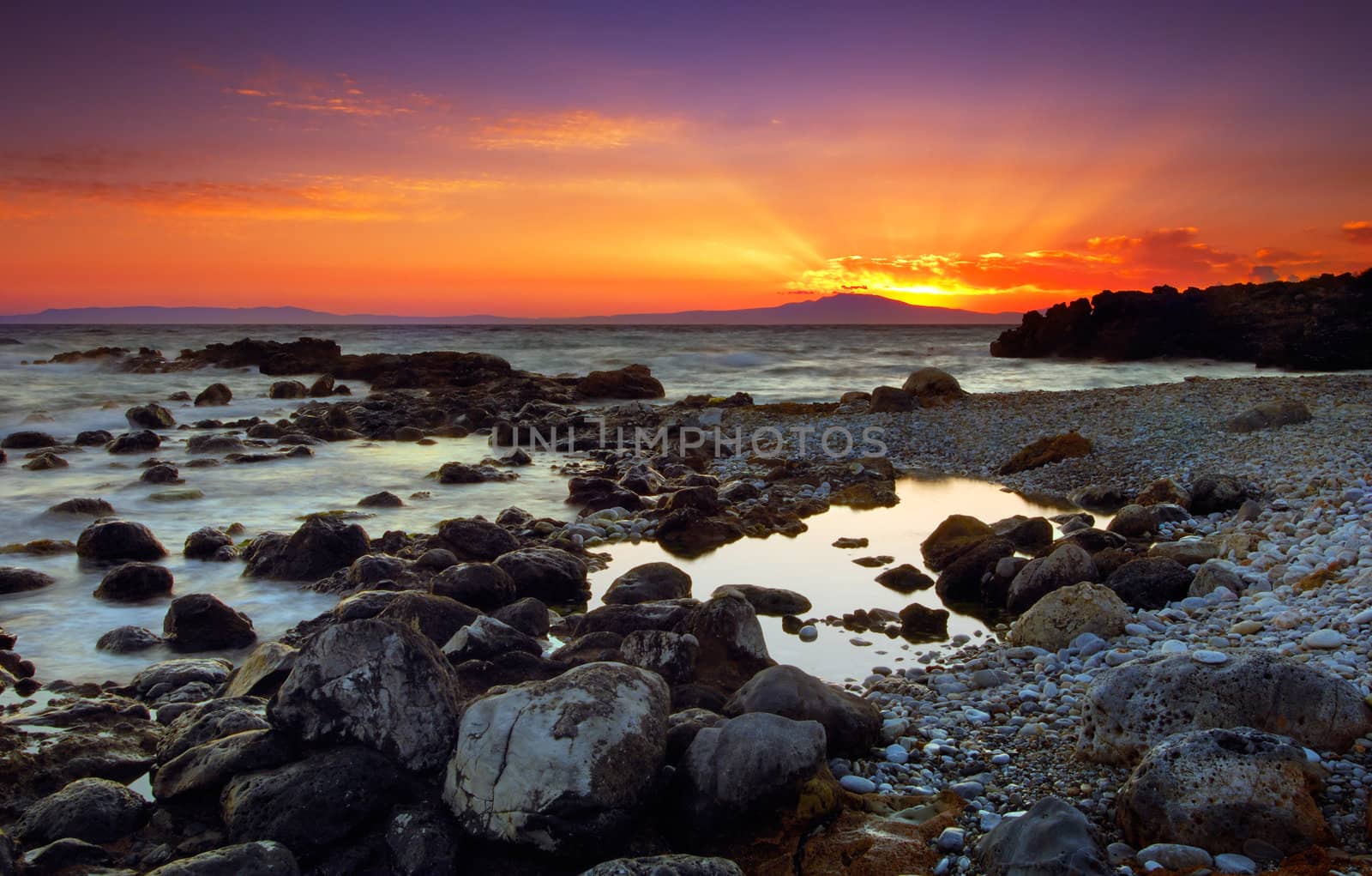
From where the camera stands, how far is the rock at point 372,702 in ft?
11.7

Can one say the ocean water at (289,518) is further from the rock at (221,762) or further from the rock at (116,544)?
the rock at (221,762)

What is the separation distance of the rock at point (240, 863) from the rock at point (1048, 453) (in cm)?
1042

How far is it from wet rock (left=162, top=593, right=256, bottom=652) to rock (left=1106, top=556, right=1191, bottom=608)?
597 centimetres

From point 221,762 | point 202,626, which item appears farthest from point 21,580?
point 221,762

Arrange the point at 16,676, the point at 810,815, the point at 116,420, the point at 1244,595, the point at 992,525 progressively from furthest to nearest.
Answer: the point at 116,420 → the point at 992,525 → the point at 1244,595 → the point at 16,676 → the point at 810,815

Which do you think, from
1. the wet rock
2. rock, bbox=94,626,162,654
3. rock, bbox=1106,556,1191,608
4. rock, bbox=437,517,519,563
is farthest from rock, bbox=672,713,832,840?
rock, bbox=437,517,519,563

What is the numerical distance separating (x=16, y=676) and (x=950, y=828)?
5341mm

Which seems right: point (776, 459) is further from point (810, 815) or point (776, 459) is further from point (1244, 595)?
point (810, 815)

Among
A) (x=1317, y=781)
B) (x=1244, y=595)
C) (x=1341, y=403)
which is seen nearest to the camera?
(x=1317, y=781)

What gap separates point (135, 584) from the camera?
23.0 ft

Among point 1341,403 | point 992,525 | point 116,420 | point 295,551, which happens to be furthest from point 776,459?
point 116,420

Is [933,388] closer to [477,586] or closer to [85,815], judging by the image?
[477,586]

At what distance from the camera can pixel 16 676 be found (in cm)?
530

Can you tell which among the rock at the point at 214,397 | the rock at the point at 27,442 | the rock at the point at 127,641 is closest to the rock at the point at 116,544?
the rock at the point at 127,641
